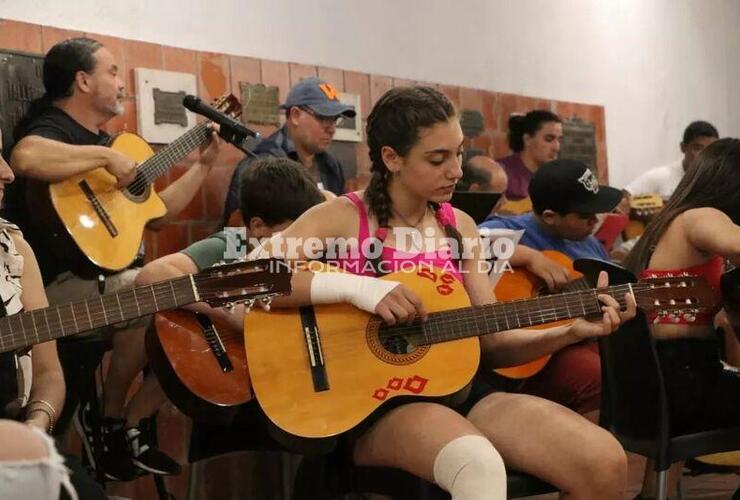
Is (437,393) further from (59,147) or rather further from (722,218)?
(59,147)

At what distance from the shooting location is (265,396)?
7.22ft

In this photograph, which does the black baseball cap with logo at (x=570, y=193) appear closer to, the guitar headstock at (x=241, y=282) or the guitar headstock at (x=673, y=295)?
the guitar headstock at (x=673, y=295)

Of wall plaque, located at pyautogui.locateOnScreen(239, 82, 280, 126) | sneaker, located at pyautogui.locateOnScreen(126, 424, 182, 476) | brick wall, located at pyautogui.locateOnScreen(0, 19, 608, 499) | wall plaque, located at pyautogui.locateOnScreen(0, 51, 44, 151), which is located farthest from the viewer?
wall plaque, located at pyautogui.locateOnScreen(239, 82, 280, 126)

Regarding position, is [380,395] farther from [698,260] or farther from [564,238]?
[564,238]

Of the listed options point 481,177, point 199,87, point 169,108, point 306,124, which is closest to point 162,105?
point 169,108

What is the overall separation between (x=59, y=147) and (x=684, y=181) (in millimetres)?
2016

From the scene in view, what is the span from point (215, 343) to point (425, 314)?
0.70 metres

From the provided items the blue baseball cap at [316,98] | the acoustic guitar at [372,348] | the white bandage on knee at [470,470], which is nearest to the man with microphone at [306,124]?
the blue baseball cap at [316,98]

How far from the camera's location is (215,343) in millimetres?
2688

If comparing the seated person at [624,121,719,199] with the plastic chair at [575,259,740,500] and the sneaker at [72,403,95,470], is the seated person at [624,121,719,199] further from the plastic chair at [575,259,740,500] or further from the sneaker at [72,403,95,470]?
the sneaker at [72,403,95,470]

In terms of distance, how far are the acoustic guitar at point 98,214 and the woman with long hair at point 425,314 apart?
3.06 ft

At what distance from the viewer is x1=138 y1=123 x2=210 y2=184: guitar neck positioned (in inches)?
135

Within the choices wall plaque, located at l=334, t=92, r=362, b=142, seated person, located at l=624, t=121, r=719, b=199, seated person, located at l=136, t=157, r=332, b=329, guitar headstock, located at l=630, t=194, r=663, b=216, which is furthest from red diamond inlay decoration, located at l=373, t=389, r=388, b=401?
seated person, located at l=624, t=121, r=719, b=199

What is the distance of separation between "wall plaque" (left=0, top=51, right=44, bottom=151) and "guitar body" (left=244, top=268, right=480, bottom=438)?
5.08 feet
